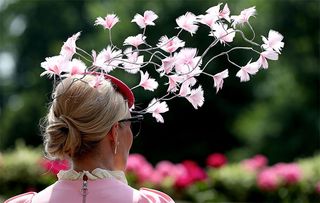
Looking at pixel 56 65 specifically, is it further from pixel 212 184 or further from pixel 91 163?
pixel 212 184

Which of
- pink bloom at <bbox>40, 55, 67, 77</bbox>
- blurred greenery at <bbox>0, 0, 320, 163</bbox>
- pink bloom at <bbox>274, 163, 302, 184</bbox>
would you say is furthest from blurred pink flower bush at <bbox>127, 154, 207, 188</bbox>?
blurred greenery at <bbox>0, 0, 320, 163</bbox>

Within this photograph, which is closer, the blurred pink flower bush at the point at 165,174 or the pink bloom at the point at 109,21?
the pink bloom at the point at 109,21

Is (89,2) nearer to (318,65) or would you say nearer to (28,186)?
(318,65)

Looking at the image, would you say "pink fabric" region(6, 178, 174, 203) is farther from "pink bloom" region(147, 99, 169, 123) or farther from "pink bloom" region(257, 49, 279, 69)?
"pink bloom" region(257, 49, 279, 69)

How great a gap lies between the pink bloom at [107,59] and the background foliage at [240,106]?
2416 cm

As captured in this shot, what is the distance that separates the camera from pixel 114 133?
2.25m

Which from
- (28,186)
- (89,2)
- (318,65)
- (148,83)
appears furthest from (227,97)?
(148,83)

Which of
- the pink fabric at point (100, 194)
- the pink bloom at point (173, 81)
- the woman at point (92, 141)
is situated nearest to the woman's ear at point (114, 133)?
the woman at point (92, 141)

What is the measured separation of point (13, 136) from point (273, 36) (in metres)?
28.0

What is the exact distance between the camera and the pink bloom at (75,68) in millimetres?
2348

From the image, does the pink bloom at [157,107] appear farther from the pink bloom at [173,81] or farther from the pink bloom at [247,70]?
the pink bloom at [247,70]

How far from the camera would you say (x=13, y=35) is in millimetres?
38656

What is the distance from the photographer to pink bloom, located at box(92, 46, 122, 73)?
95.3 inches

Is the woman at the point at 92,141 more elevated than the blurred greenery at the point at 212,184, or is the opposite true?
the blurred greenery at the point at 212,184
